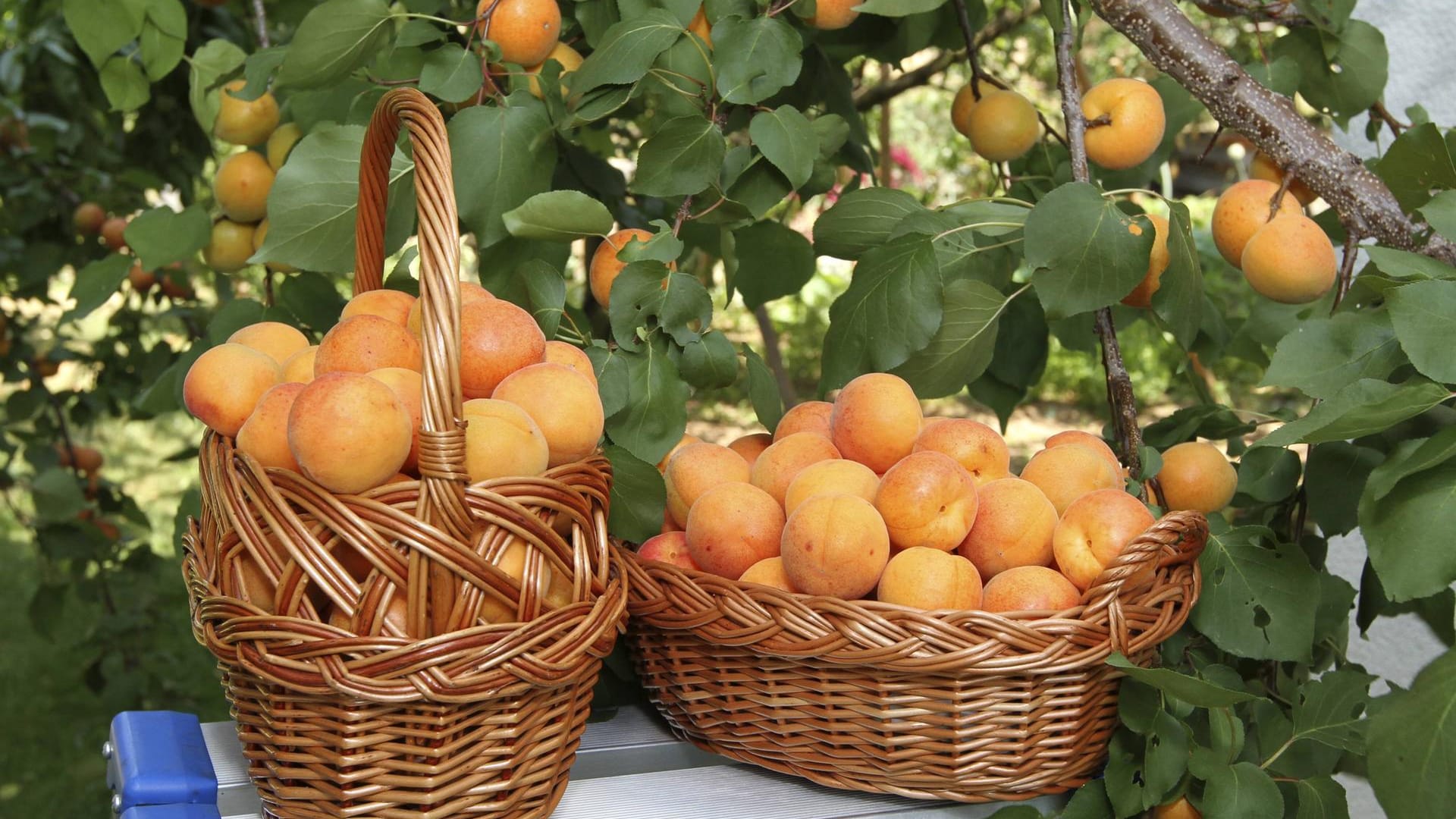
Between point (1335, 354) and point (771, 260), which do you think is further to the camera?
point (771, 260)

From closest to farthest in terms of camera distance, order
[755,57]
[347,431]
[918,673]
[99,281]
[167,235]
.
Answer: [347,431] → [918,673] → [755,57] → [167,235] → [99,281]

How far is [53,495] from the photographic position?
1.80 m

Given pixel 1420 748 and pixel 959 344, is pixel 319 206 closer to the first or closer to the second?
pixel 959 344

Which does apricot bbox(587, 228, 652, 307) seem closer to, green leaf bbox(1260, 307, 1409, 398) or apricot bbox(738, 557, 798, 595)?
apricot bbox(738, 557, 798, 595)

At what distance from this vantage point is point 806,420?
3.25 ft

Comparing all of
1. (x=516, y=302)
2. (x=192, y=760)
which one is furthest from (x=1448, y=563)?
(x=192, y=760)

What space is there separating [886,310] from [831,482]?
0.23 m

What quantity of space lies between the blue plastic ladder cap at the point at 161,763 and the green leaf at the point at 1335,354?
790mm

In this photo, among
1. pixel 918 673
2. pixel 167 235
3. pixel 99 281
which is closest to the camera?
pixel 918 673

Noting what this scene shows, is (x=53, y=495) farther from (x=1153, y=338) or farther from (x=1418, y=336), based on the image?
(x=1153, y=338)

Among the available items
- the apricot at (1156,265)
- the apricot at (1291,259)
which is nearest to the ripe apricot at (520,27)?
the apricot at (1156,265)

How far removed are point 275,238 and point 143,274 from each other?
1.30 m

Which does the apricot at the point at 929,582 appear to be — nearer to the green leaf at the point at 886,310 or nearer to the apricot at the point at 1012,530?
the apricot at the point at 1012,530

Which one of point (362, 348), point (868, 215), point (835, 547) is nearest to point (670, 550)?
point (835, 547)
